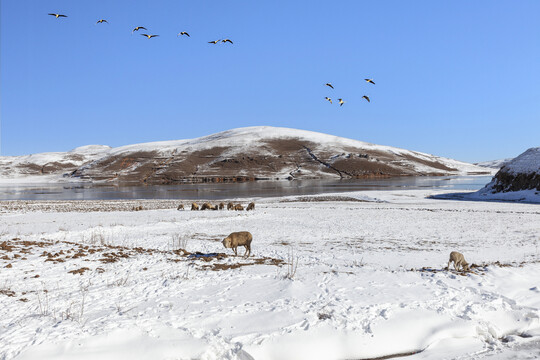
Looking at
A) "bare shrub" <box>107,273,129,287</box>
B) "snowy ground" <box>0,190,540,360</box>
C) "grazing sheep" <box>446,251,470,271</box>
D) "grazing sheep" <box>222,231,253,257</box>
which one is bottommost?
"snowy ground" <box>0,190,540,360</box>

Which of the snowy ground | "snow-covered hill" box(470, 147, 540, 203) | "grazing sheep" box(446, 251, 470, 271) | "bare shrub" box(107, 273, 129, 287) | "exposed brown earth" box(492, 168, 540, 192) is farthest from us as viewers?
"exposed brown earth" box(492, 168, 540, 192)

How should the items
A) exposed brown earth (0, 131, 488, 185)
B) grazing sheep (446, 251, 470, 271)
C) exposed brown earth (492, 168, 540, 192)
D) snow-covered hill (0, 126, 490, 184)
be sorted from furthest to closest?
1. snow-covered hill (0, 126, 490, 184)
2. exposed brown earth (0, 131, 488, 185)
3. exposed brown earth (492, 168, 540, 192)
4. grazing sheep (446, 251, 470, 271)

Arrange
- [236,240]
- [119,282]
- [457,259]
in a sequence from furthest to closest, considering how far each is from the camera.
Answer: [236,240] → [457,259] → [119,282]

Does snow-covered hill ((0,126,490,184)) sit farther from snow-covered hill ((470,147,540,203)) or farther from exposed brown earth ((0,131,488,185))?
snow-covered hill ((470,147,540,203))

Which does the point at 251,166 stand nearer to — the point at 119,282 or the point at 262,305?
the point at 119,282

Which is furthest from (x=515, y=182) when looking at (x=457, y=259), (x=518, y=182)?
(x=457, y=259)

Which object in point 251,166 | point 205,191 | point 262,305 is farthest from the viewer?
point 251,166

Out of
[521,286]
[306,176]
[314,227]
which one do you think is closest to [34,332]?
[521,286]

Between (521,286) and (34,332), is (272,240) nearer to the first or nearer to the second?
(521,286)

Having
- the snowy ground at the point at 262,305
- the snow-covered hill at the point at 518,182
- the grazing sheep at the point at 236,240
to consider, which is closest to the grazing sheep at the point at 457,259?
the snowy ground at the point at 262,305

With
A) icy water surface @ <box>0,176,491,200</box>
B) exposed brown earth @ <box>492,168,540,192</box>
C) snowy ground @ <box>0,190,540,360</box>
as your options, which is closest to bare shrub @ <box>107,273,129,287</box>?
snowy ground @ <box>0,190,540,360</box>

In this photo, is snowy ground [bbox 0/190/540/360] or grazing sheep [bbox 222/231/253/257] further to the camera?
grazing sheep [bbox 222/231/253/257]

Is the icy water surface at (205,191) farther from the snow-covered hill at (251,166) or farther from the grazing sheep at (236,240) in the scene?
the snow-covered hill at (251,166)

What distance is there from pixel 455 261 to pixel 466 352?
5.19 meters
